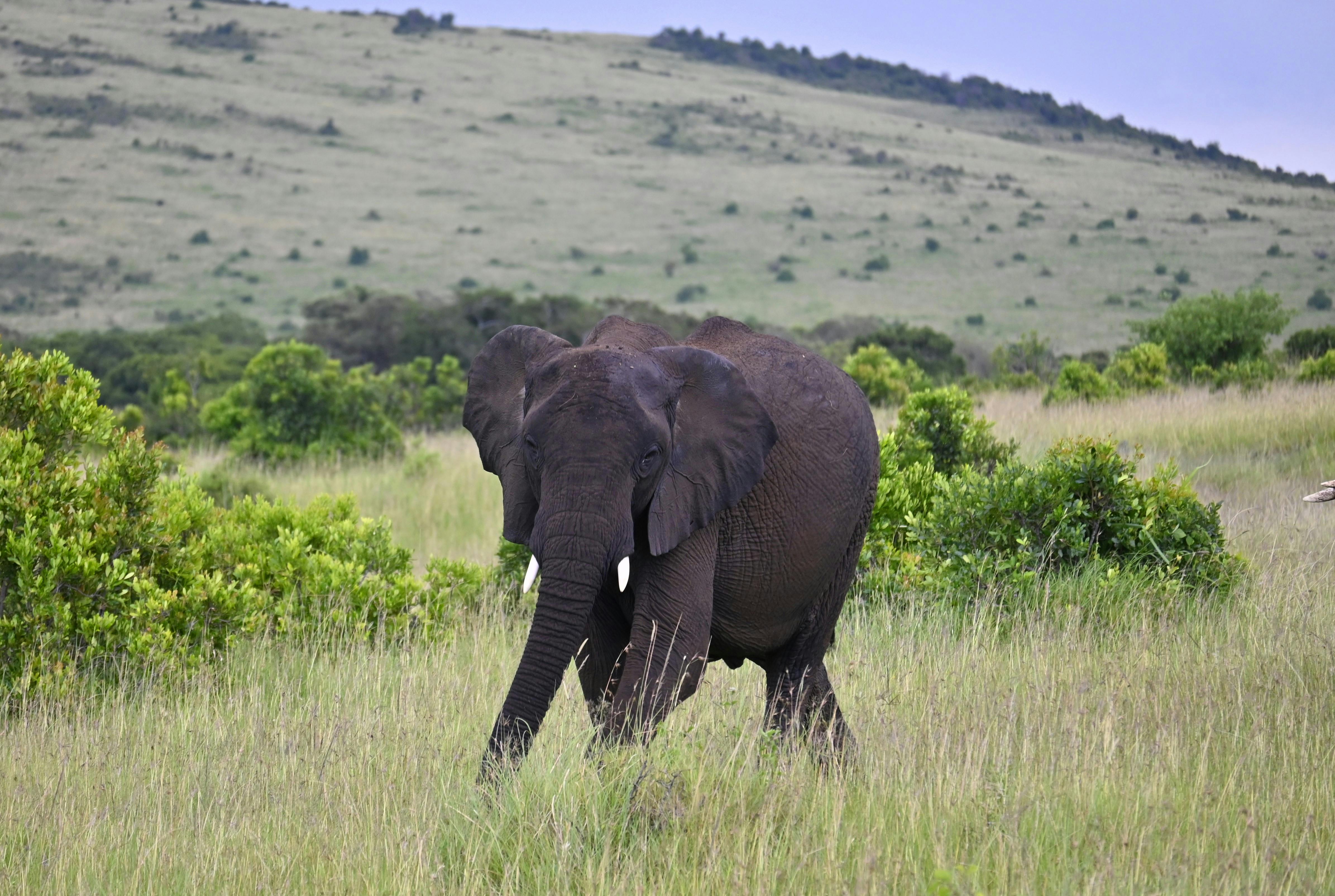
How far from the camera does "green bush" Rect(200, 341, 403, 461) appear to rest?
1778cm

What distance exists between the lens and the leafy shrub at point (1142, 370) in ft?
65.8

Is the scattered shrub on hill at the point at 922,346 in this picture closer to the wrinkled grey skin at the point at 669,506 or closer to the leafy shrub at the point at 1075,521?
the leafy shrub at the point at 1075,521

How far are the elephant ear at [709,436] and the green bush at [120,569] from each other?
3.46 meters

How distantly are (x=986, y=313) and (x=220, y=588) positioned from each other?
4959cm

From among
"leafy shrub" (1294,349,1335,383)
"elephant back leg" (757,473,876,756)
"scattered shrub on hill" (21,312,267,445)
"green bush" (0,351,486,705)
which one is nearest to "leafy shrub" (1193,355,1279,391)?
"leafy shrub" (1294,349,1335,383)

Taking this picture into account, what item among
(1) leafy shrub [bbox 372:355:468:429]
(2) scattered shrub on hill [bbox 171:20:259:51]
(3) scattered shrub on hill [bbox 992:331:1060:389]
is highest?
(2) scattered shrub on hill [bbox 171:20:259:51]

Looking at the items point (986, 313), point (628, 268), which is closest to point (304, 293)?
point (628, 268)

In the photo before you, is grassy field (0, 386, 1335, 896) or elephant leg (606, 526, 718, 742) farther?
elephant leg (606, 526, 718, 742)

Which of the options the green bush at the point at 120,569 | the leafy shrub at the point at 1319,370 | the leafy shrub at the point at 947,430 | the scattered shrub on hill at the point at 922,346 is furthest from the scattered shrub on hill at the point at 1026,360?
the green bush at the point at 120,569

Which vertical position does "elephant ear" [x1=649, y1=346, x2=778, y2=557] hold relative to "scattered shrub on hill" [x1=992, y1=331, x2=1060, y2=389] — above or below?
above

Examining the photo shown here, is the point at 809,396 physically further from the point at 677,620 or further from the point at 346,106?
the point at 346,106

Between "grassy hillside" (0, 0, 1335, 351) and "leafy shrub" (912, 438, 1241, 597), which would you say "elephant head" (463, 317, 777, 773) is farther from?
"grassy hillside" (0, 0, 1335, 351)

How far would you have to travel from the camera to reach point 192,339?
35.3 m

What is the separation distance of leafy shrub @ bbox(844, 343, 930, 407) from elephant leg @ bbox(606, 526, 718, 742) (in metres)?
15.5
